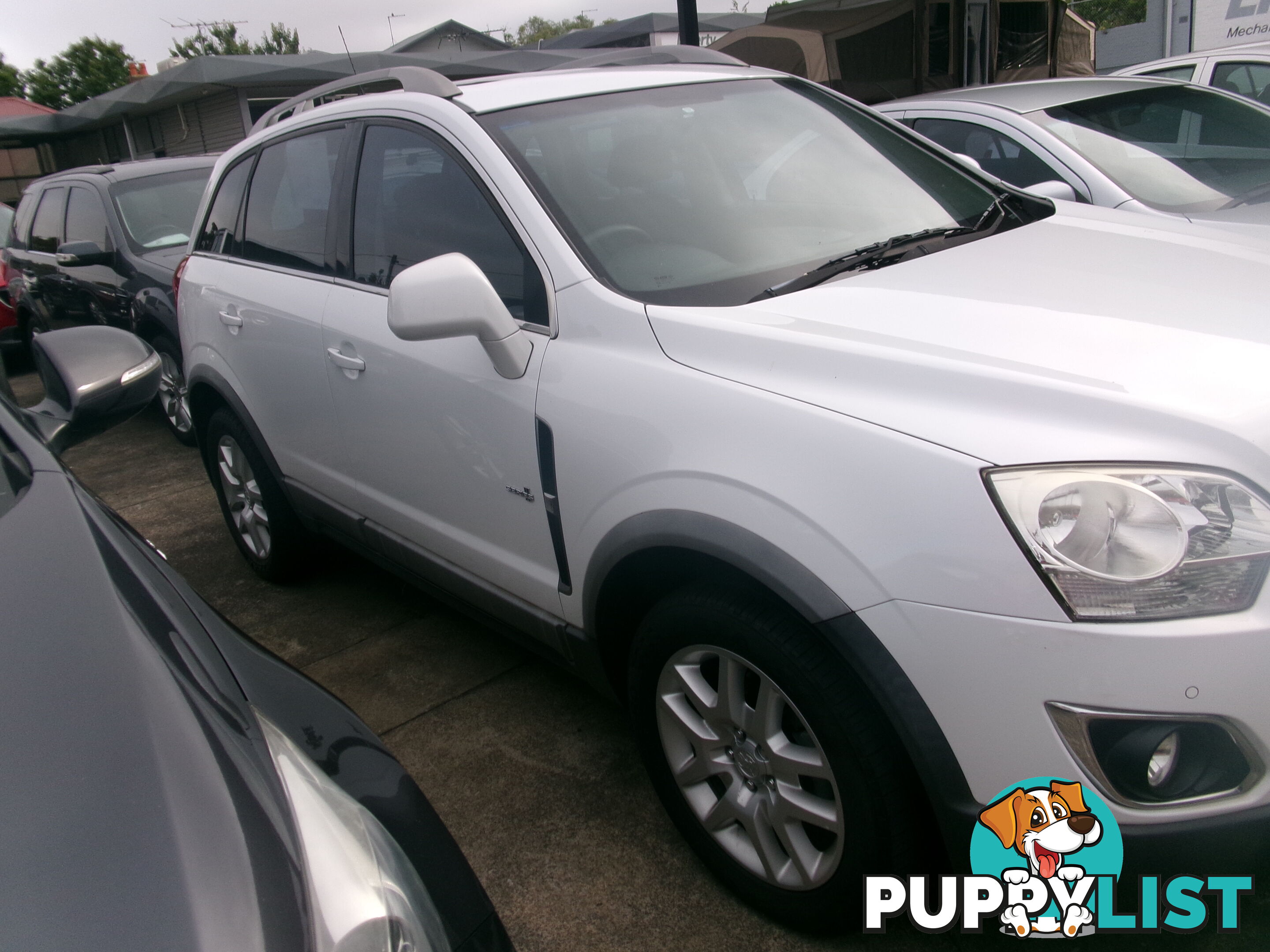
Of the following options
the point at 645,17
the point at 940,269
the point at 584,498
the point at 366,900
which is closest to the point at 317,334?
the point at 584,498

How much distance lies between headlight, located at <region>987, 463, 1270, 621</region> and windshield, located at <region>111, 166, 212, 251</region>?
6.03 meters

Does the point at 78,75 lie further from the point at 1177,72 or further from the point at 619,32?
the point at 1177,72

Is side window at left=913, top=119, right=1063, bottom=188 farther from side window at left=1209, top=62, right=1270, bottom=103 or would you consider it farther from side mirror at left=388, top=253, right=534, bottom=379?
side window at left=1209, top=62, right=1270, bottom=103

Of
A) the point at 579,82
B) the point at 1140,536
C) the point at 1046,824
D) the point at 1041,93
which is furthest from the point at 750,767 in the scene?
the point at 1041,93


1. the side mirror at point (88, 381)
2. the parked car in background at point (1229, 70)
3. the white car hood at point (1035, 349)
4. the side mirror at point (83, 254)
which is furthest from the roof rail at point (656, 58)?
the parked car in background at point (1229, 70)

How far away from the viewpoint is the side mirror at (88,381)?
79.0 inches

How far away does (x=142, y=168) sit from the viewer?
667 centimetres

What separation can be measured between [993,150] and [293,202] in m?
3.47

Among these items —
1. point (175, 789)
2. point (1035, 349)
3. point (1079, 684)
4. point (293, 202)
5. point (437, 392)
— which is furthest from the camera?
point (293, 202)

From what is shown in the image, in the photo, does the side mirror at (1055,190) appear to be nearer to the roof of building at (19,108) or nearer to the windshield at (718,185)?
the windshield at (718,185)

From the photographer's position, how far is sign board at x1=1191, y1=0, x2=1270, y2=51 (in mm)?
12062

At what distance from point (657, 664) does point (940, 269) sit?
1052 millimetres

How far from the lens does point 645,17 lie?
32312 millimetres

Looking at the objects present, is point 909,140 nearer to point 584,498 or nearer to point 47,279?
point 584,498
